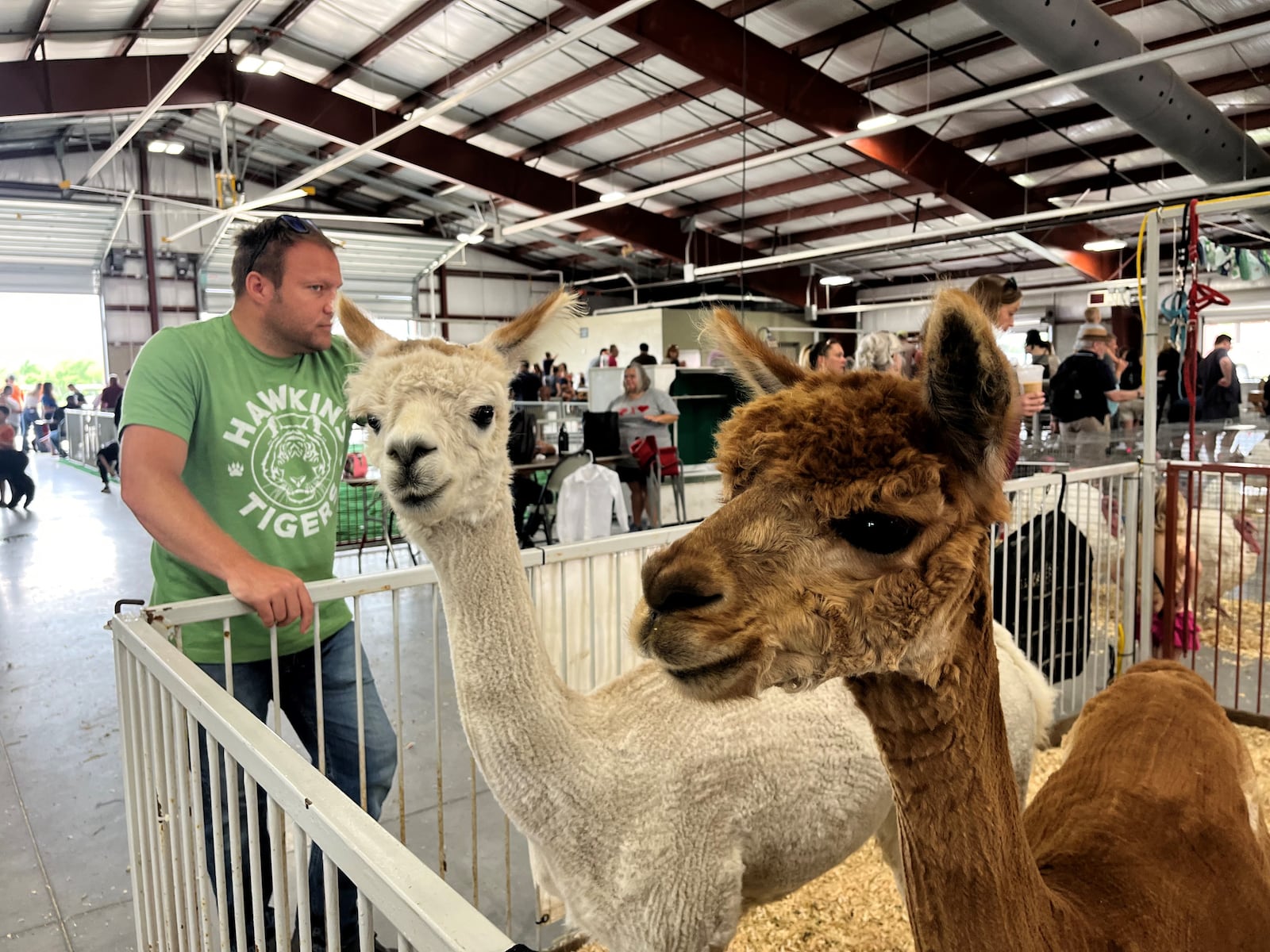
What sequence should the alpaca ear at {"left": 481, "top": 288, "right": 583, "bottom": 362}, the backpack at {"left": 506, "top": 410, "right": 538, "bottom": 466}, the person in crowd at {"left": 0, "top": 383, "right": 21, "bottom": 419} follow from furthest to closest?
the person in crowd at {"left": 0, "top": 383, "right": 21, "bottom": 419} < the backpack at {"left": 506, "top": 410, "right": 538, "bottom": 466} < the alpaca ear at {"left": 481, "top": 288, "right": 583, "bottom": 362}

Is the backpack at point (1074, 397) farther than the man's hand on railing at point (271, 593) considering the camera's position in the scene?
Yes

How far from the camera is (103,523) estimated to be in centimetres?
998

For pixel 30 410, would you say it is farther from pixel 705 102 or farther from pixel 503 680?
pixel 503 680

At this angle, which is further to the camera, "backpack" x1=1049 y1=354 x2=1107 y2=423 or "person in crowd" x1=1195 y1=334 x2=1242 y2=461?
"person in crowd" x1=1195 y1=334 x2=1242 y2=461

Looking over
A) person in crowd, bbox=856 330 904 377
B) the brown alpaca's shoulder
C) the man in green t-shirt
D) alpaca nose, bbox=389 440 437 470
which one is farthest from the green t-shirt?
person in crowd, bbox=856 330 904 377

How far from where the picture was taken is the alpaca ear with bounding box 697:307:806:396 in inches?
45.9

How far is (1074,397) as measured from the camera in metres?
6.11

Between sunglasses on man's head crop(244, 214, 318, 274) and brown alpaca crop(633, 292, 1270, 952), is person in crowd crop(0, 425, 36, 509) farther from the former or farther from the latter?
brown alpaca crop(633, 292, 1270, 952)

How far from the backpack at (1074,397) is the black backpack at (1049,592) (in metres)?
2.47

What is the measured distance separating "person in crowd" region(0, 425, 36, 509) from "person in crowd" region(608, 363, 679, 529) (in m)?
8.55

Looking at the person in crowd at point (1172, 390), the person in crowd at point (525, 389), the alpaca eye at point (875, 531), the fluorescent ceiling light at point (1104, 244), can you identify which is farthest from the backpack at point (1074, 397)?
the fluorescent ceiling light at point (1104, 244)

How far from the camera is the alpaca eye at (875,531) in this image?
92cm

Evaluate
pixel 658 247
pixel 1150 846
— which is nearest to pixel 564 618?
pixel 1150 846

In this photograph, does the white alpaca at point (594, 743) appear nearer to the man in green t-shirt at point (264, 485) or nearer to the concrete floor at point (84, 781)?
the man in green t-shirt at point (264, 485)
